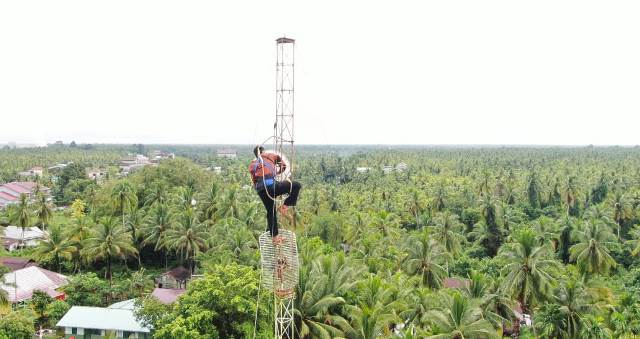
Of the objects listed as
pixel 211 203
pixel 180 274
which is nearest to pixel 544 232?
pixel 211 203

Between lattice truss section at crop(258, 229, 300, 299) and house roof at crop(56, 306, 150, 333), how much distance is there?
13.8m

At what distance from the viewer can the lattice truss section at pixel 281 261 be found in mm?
13142

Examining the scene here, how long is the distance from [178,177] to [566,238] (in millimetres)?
39095

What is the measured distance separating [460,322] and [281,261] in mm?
8438

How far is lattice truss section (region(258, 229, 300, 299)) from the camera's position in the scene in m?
13.1

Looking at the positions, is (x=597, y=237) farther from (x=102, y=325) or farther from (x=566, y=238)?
(x=102, y=325)

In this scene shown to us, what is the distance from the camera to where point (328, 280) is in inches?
809

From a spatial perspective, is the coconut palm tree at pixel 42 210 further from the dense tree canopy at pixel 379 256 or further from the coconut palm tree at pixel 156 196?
the coconut palm tree at pixel 156 196

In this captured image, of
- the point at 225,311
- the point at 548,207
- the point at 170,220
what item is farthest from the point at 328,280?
the point at 548,207

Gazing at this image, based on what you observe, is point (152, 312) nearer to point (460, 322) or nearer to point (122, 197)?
point (460, 322)

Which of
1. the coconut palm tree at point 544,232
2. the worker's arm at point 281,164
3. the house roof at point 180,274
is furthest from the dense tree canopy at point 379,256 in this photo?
the worker's arm at point 281,164

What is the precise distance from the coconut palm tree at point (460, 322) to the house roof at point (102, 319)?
14241mm

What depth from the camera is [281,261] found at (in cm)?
1316

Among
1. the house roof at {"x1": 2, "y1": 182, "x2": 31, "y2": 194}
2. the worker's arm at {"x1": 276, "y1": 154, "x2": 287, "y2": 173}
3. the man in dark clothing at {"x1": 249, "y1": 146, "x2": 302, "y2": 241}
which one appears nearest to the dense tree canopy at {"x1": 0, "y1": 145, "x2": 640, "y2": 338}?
the man in dark clothing at {"x1": 249, "y1": 146, "x2": 302, "y2": 241}
